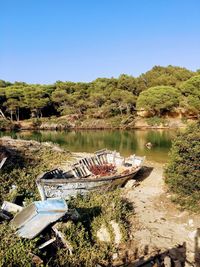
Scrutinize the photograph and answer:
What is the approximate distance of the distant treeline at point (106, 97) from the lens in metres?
46.1

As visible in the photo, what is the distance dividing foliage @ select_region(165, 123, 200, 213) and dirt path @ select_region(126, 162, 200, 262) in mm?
515

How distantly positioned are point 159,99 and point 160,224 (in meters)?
38.0

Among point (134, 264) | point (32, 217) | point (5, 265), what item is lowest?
point (134, 264)

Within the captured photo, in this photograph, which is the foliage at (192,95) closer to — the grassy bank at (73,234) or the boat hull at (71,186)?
the boat hull at (71,186)

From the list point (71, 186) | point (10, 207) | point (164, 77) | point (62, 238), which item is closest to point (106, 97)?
point (164, 77)

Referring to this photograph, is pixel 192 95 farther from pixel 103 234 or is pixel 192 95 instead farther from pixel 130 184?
pixel 103 234

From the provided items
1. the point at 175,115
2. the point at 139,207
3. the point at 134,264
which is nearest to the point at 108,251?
the point at 134,264

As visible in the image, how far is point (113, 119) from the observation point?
48.0 m

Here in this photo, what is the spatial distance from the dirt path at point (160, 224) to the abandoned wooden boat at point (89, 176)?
97 cm

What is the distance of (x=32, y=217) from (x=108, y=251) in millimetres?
2149

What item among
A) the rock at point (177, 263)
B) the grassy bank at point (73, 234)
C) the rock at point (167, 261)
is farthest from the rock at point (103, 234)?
the rock at point (177, 263)

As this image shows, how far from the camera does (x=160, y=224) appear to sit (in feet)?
30.3

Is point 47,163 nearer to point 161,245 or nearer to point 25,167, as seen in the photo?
point 25,167

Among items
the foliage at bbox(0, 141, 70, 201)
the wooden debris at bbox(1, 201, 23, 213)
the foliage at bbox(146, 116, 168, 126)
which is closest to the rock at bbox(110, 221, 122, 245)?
the wooden debris at bbox(1, 201, 23, 213)
